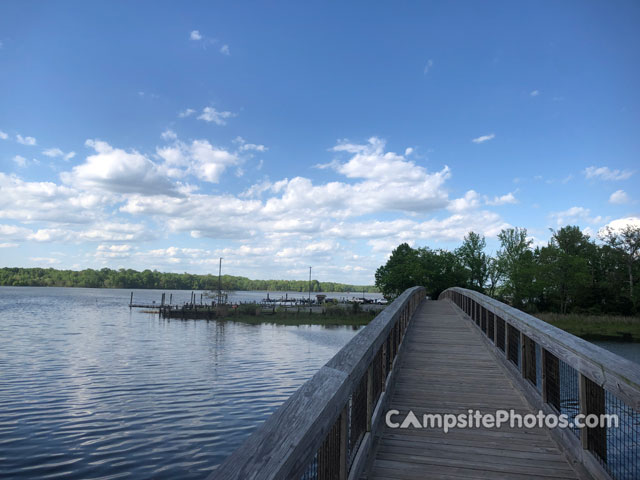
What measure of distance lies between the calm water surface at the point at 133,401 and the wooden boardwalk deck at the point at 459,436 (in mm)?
7545

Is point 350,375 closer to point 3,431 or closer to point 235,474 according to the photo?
point 235,474

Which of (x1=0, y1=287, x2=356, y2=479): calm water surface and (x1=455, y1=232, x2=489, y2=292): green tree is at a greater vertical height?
(x1=455, y1=232, x2=489, y2=292): green tree

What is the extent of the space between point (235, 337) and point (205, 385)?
66.5 feet

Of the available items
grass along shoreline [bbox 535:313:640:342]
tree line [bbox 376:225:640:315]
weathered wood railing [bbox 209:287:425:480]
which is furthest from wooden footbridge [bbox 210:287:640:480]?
tree line [bbox 376:225:640:315]

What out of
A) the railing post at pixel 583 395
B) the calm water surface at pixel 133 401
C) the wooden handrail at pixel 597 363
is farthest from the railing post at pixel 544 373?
the calm water surface at pixel 133 401

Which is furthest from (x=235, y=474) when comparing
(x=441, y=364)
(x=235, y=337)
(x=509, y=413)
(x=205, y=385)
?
(x=235, y=337)

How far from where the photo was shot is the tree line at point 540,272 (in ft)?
164

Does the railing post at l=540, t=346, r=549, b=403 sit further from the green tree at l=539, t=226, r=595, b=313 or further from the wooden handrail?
the green tree at l=539, t=226, r=595, b=313

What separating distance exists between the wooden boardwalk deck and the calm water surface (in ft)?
24.8

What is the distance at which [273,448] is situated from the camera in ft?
4.33

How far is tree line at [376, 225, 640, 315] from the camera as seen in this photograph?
50000mm

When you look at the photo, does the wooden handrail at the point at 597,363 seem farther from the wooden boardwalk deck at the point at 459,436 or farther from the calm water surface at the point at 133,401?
the calm water surface at the point at 133,401

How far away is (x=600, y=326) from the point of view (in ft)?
133

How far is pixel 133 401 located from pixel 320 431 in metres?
17.6
